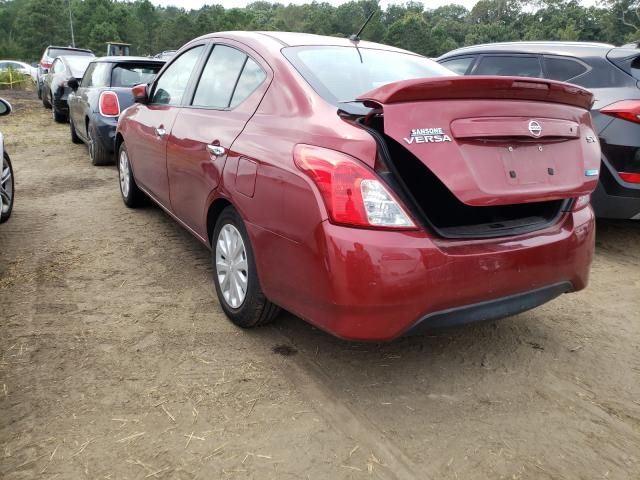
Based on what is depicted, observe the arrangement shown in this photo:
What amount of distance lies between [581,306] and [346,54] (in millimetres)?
2239

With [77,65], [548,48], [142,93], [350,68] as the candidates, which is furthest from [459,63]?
[77,65]

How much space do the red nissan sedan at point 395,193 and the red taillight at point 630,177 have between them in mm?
1816

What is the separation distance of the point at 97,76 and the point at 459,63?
16.7 ft

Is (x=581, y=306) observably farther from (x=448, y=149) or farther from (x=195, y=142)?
(x=195, y=142)

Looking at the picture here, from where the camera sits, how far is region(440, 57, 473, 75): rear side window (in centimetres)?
616

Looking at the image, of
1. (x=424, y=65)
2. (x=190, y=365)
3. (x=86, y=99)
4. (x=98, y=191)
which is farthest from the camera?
(x=86, y=99)

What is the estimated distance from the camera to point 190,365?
108 inches

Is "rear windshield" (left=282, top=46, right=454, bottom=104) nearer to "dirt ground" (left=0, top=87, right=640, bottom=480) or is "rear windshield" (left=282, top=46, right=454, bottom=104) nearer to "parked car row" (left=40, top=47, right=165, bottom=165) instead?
"dirt ground" (left=0, top=87, right=640, bottom=480)

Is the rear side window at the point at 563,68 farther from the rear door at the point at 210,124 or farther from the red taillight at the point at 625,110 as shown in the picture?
the rear door at the point at 210,124

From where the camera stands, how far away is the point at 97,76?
782 cm

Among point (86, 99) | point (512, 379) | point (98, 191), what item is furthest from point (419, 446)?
point (86, 99)

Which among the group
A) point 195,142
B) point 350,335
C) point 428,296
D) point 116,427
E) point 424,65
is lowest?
point 116,427

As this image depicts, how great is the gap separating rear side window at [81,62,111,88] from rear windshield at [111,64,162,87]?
110mm

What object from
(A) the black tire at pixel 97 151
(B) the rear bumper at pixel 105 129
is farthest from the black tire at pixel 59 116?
(B) the rear bumper at pixel 105 129
